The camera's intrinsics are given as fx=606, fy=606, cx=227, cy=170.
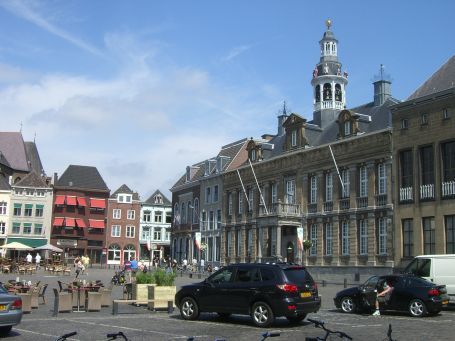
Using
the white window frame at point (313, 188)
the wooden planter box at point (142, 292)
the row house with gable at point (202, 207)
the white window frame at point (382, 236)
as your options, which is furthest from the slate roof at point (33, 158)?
the wooden planter box at point (142, 292)

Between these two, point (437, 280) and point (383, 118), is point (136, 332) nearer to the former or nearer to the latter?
point (437, 280)

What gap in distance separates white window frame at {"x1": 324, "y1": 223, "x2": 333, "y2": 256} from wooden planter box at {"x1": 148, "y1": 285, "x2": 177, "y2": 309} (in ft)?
85.6

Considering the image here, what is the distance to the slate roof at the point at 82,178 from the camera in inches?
3386

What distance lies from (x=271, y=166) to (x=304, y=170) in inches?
196

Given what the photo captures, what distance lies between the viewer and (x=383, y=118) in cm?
4306

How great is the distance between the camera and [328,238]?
1799 inches

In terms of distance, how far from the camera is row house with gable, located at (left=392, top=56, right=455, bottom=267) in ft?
119

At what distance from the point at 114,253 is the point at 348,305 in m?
71.3

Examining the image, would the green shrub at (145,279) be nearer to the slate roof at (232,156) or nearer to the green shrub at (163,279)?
the green shrub at (163,279)

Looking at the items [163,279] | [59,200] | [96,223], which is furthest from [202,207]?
[163,279]

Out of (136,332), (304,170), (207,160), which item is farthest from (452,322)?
(207,160)

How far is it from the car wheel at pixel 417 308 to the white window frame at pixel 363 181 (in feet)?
76.4

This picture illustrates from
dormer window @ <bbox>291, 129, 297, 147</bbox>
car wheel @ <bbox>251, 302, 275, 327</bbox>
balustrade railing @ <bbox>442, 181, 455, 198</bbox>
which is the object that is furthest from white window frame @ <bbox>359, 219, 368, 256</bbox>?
car wheel @ <bbox>251, 302, 275, 327</bbox>

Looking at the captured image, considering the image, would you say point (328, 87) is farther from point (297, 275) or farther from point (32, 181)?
point (32, 181)
